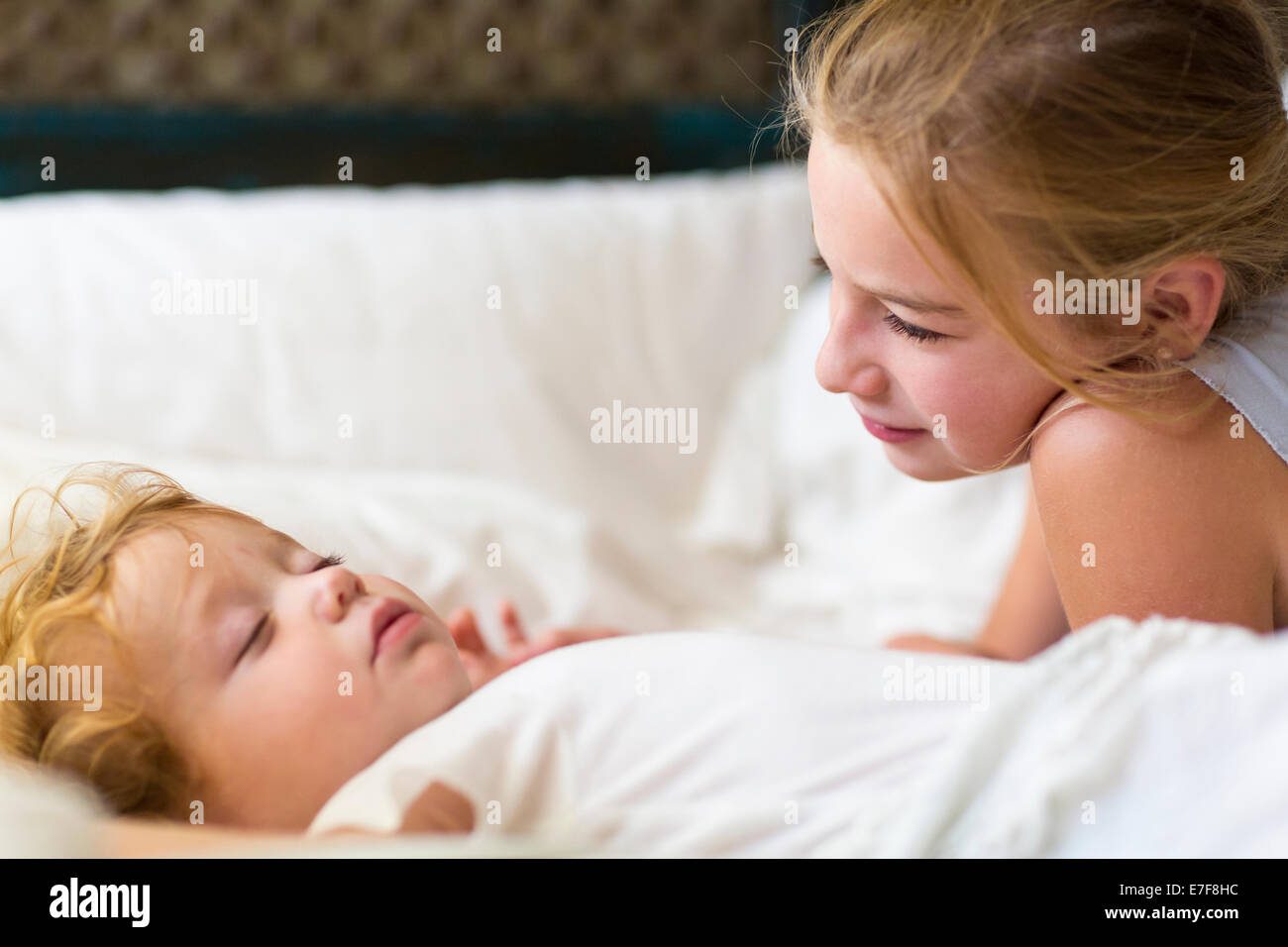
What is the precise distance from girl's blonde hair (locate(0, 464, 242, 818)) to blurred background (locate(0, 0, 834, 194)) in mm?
1158

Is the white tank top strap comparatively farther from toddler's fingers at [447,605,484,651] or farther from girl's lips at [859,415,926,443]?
toddler's fingers at [447,605,484,651]

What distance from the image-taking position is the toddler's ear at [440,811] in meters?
0.51

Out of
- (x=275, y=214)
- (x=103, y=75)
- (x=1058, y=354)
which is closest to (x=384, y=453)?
(x=275, y=214)

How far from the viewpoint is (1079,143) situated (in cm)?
61

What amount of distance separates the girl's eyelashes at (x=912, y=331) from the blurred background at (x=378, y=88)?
907 millimetres

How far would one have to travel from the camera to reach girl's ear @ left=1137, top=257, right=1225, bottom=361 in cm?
65

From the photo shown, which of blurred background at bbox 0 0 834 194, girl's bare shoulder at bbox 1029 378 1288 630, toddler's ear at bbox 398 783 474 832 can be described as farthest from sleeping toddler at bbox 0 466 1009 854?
blurred background at bbox 0 0 834 194

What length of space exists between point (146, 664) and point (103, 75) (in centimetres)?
135

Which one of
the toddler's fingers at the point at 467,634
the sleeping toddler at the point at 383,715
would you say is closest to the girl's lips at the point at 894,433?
the sleeping toddler at the point at 383,715

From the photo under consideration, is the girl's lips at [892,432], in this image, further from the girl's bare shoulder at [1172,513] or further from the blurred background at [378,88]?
the blurred background at [378,88]

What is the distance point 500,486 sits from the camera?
115 cm

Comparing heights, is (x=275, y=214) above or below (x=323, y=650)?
above

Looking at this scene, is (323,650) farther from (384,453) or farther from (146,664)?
(384,453)
